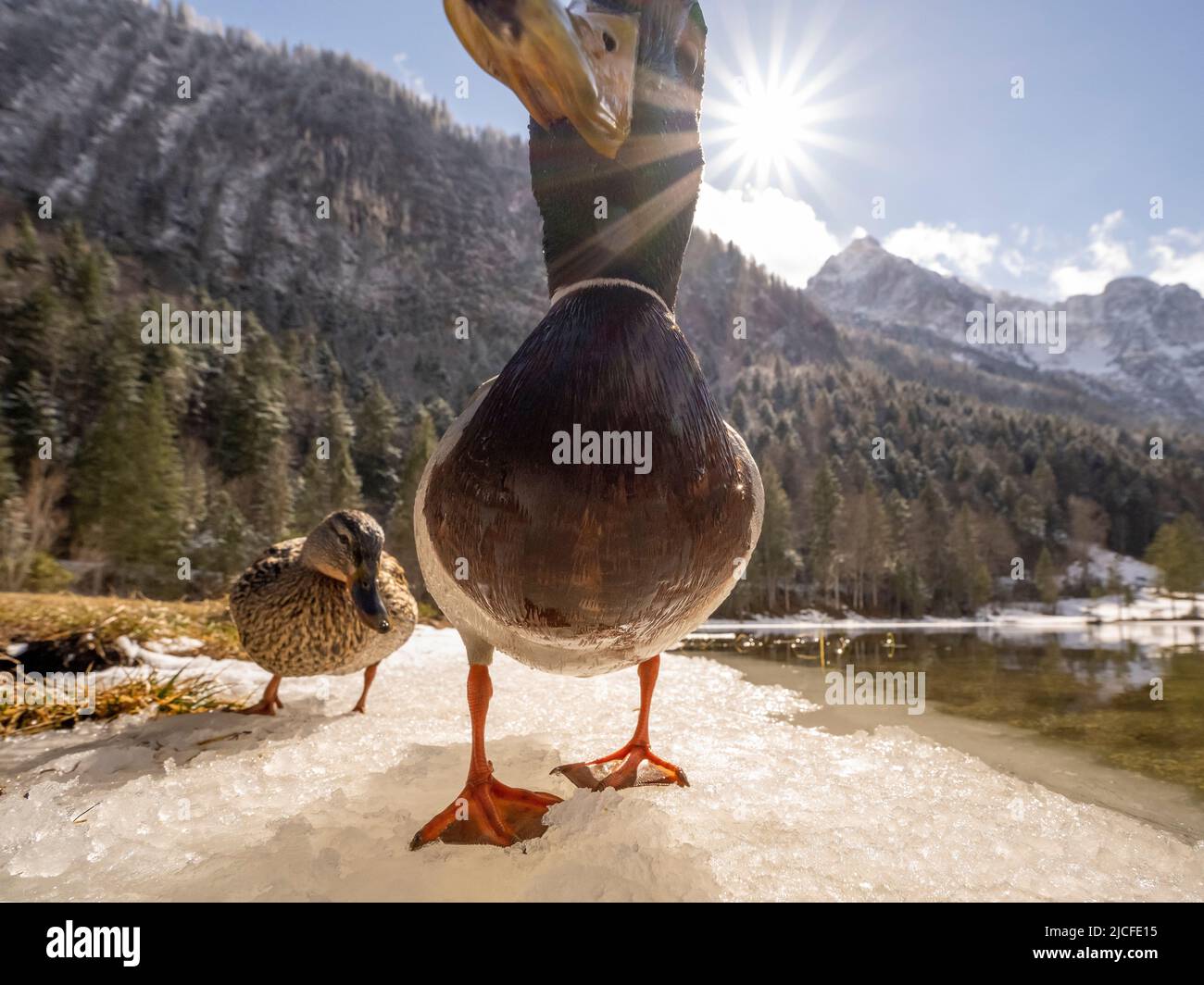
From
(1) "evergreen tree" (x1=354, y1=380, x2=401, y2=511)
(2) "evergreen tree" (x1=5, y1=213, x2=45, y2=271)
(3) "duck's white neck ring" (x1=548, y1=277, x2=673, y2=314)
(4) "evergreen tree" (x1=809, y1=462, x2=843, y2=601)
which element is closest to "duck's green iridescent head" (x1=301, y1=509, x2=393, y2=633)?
(3) "duck's white neck ring" (x1=548, y1=277, x2=673, y2=314)

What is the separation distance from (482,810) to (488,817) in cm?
4

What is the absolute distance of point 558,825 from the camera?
5.87 ft

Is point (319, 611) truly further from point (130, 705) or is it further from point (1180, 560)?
point (1180, 560)

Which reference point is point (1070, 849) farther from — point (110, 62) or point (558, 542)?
point (110, 62)

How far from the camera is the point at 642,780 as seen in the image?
88.7 inches

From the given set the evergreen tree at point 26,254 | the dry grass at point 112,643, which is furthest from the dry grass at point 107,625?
the evergreen tree at point 26,254

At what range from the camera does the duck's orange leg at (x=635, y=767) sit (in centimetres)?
227

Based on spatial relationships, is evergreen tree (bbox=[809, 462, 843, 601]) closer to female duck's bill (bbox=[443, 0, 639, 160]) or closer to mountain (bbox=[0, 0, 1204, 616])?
mountain (bbox=[0, 0, 1204, 616])

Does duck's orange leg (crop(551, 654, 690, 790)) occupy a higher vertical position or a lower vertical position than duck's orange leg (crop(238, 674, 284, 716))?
higher

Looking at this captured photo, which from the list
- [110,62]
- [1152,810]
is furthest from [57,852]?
[110,62]

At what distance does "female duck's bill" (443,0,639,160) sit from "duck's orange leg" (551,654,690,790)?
6.36ft

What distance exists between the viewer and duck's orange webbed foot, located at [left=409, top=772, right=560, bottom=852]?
180cm

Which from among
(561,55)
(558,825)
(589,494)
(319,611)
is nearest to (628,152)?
(561,55)
